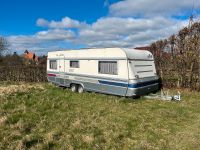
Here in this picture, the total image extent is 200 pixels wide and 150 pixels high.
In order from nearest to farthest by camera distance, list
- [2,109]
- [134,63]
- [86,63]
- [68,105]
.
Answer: [2,109] < [68,105] < [134,63] < [86,63]

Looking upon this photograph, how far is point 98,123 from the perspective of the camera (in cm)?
837

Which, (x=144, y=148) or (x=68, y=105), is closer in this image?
(x=144, y=148)

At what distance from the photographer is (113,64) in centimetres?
1257

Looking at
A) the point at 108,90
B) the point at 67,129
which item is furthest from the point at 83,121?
the point at 108,90

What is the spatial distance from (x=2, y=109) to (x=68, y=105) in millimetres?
2696

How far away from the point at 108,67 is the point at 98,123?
4.91m

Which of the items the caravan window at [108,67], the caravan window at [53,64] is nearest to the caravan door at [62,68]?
the caravan window at [53,64]

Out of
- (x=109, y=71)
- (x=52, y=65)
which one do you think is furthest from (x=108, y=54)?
(x=52, y=65)

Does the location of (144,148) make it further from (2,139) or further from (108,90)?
(108,90)

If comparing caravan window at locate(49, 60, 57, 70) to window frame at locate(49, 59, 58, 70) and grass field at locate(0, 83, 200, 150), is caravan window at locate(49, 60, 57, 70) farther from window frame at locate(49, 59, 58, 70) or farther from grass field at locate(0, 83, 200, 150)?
grass field at locate(0, 83, 200, 150)

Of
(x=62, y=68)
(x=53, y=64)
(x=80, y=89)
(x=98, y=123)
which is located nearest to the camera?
(x=98, y=123)

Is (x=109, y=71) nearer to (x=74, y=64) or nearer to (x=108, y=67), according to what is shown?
(x=108, y=67)

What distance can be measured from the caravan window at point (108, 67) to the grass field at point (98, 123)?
4.30 ft

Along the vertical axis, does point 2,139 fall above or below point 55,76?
below
